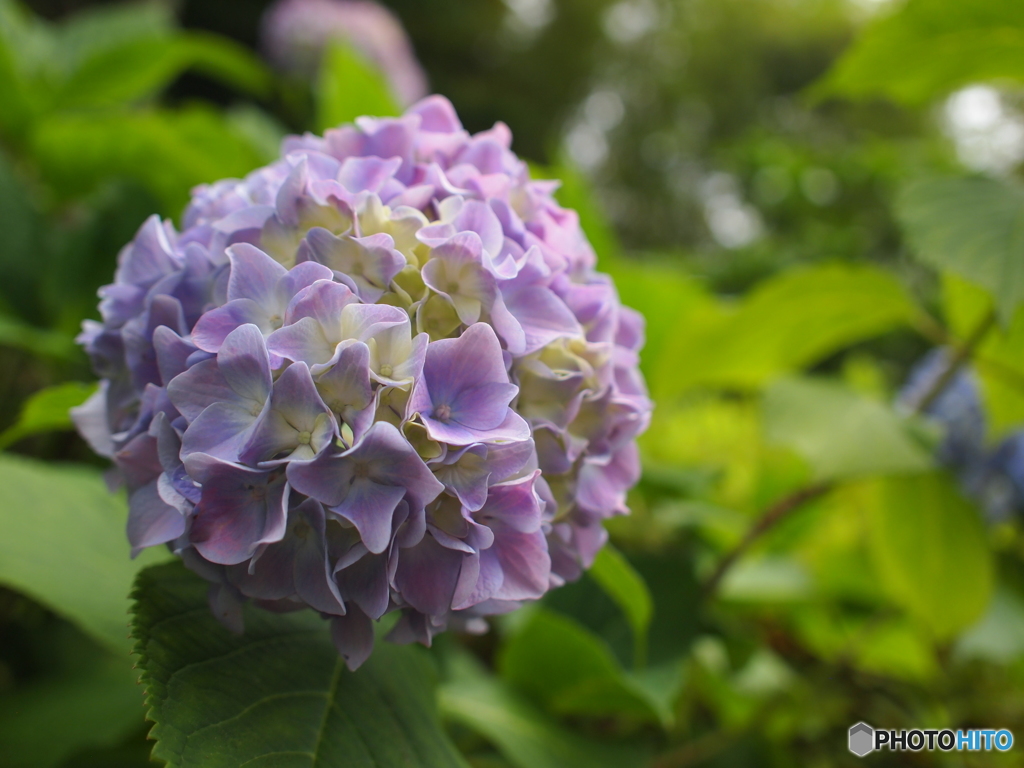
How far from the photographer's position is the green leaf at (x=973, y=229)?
0.53 m

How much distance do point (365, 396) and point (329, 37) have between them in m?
1.62

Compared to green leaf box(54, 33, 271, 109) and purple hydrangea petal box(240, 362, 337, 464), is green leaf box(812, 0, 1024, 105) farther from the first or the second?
green leaf box(54, 33, 271, 109)

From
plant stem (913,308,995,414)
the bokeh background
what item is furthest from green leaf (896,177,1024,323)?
→ plant stem (913,308,995,414)

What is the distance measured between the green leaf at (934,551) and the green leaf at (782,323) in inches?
6.6

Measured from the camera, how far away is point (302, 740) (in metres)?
0.35

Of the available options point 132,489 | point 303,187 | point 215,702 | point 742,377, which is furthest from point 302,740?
point 742,377

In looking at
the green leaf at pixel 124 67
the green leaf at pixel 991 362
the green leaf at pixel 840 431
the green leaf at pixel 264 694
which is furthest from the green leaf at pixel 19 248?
the green leaf at pixel 991 362

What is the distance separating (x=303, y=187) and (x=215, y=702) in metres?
0.25

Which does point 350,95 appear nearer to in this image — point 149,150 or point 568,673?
point 149,150

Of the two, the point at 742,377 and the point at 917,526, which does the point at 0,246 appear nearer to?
the point at 742,377

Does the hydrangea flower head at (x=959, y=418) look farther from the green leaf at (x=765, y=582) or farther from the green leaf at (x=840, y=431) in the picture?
the green leaf at (x=765, y=582)

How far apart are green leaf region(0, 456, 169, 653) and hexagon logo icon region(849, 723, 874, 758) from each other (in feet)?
2.22

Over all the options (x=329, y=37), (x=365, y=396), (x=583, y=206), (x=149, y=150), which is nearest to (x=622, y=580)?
(x=365, y=396)

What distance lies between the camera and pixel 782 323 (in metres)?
0.77
